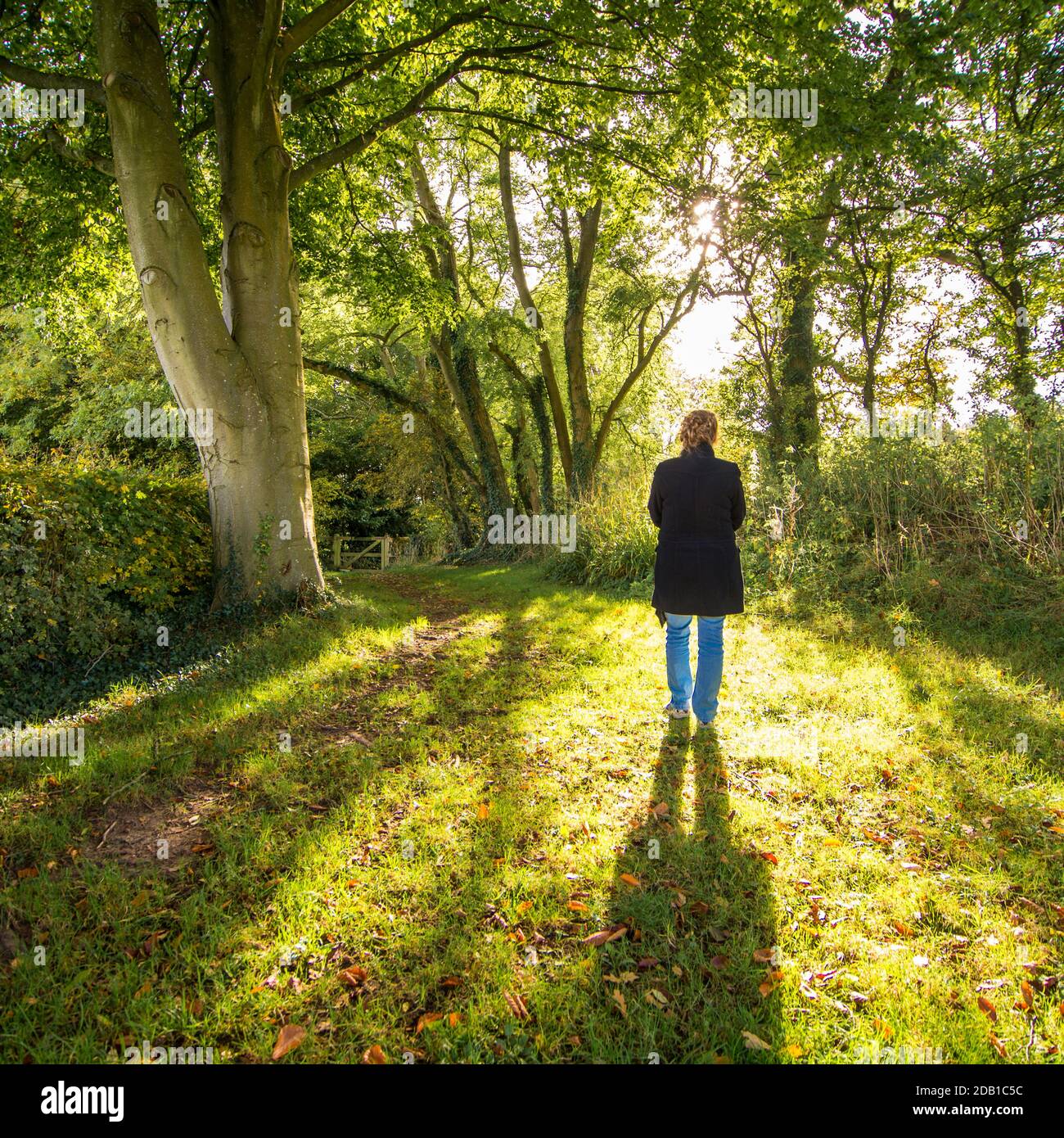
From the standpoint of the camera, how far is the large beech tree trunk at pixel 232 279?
679 cm

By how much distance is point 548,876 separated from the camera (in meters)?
3.12

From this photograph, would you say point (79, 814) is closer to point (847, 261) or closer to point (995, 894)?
point (995, 894)

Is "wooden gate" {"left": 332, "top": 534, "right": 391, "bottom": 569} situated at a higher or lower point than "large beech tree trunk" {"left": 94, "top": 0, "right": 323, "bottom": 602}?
lower

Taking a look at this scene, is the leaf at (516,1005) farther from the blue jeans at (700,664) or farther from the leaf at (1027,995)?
the blue jeans at (700,664)

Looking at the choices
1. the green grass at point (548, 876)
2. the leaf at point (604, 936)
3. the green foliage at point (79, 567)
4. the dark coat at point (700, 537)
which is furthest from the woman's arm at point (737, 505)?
the green foliage at point (79, 567)

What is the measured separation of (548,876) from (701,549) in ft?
8.64

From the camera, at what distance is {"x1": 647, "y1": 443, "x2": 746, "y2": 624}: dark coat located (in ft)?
15.4

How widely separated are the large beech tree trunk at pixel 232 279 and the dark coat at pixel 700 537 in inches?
192

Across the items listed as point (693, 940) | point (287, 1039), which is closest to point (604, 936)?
point (693, 940)

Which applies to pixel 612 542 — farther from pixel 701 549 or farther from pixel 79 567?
pixel 79 567

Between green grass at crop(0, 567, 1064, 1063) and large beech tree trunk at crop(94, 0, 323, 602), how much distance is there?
248 cm

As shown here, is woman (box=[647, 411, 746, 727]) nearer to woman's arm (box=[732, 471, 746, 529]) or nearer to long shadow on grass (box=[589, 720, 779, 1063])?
woman's arm (box=[732, 471, 746, 529])

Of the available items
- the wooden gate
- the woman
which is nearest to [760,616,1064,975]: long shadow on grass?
the woman

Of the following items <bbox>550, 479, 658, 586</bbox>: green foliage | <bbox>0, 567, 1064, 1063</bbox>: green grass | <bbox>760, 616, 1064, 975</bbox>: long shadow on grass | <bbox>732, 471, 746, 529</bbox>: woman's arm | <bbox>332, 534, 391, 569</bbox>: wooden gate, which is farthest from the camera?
<bbox>332, 534, 391, 569</bbox>: wooden gate
